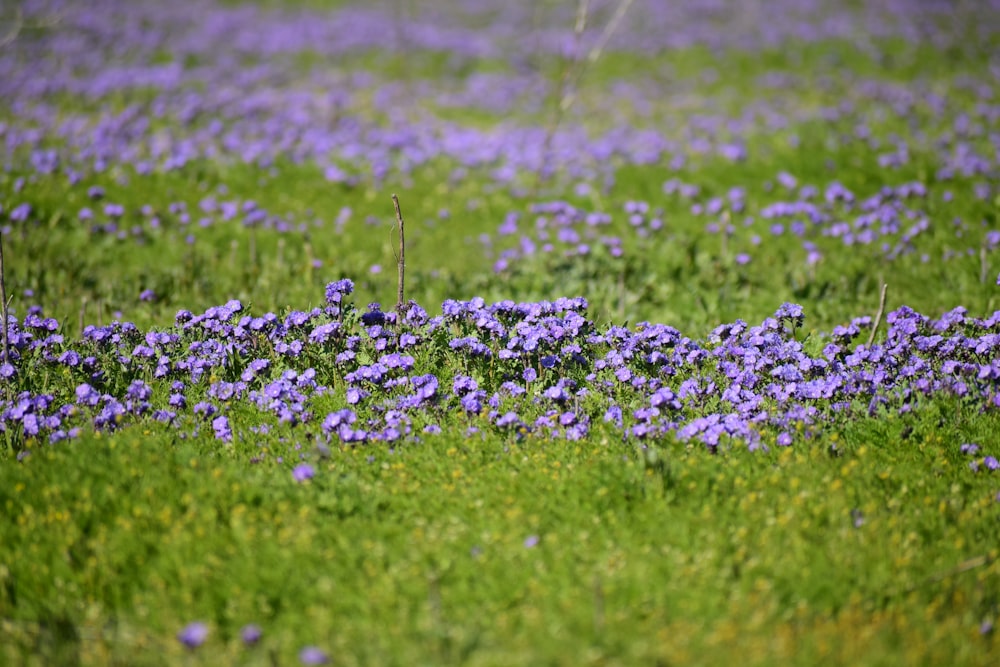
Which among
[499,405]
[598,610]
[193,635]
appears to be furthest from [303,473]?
[598,610]

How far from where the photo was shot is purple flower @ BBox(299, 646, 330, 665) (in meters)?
3.78

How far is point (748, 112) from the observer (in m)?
17.4

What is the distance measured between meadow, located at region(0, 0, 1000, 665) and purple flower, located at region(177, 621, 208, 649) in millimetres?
15

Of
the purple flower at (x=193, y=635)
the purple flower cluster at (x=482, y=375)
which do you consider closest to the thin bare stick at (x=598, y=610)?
the purple flower cluster at (x=482, y=375)

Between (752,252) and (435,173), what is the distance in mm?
5867

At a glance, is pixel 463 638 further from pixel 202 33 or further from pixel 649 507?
pixel 202 33

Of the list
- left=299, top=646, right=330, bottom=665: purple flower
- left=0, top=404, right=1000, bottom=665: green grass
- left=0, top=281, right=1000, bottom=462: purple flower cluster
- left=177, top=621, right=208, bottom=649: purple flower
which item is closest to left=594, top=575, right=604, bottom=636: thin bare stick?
left=0, top=404, right=1000, bottom=665: green grass

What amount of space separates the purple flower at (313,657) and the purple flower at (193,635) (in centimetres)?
52

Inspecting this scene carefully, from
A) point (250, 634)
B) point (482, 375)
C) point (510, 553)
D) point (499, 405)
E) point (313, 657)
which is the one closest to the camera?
point (313, 657)

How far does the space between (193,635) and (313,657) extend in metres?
0.66

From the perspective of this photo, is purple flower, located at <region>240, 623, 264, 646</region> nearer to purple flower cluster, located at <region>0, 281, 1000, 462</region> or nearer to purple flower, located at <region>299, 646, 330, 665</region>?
purple flower, located at <region>299, 646, 330, 665</region>

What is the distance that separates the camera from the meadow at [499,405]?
167 inches

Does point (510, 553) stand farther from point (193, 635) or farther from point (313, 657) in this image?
point (193, 635)

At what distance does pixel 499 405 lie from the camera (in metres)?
6.00
